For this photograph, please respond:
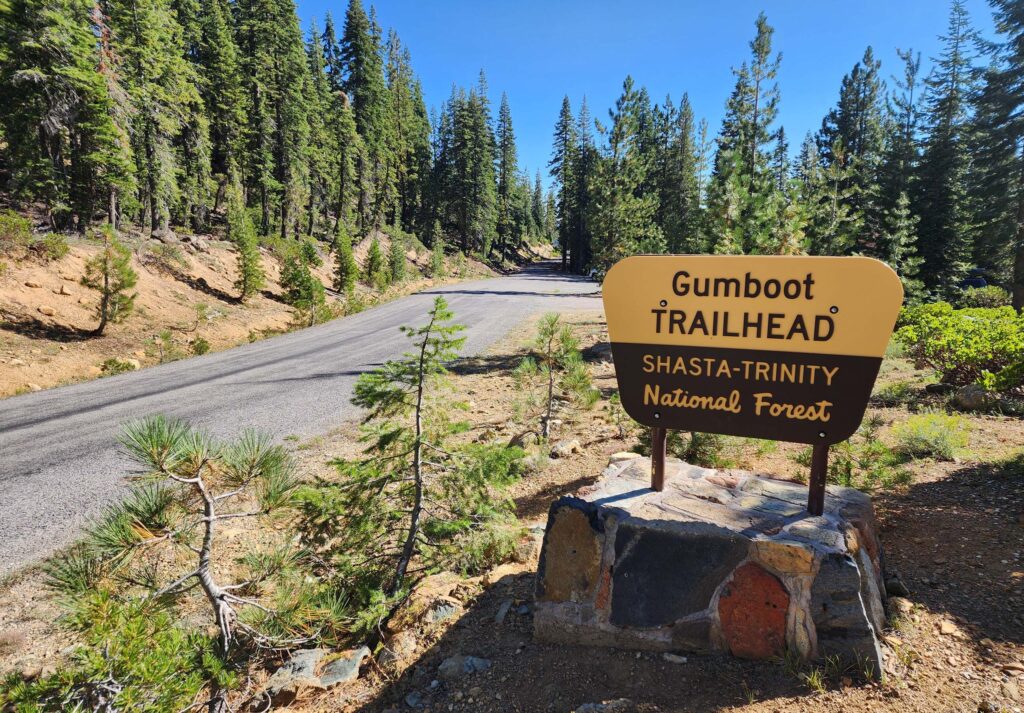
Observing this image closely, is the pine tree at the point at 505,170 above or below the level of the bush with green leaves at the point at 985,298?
above

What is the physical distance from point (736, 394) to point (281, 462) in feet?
9.19

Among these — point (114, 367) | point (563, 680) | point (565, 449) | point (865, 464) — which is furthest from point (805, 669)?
point (114, 367)

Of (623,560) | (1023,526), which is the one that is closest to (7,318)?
(623,560)

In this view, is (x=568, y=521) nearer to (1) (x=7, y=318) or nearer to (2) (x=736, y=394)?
(2) (x=736, y=394)

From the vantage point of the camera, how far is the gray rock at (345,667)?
317 centimetres

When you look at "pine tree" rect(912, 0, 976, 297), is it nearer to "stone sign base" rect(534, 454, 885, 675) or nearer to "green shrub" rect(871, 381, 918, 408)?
"green shrub" rect(871, 381, 918, 408)

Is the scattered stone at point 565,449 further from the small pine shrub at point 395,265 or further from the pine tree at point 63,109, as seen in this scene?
the small pine shrub at point 395,265

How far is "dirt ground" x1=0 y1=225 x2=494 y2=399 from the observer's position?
43.4ft

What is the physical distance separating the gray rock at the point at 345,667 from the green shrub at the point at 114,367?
1392 cm

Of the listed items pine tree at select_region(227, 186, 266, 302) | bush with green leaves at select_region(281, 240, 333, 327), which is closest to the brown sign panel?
bush with green leaves at select_region(281, 240, 333, 327)

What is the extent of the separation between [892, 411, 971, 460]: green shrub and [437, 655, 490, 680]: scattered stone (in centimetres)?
545

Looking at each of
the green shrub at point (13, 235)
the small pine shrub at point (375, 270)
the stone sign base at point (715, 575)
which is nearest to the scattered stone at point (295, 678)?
the stone sign base at point (715, 575)

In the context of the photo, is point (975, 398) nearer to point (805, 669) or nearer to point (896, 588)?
point (896, 588)

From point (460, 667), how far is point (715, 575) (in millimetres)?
1656
